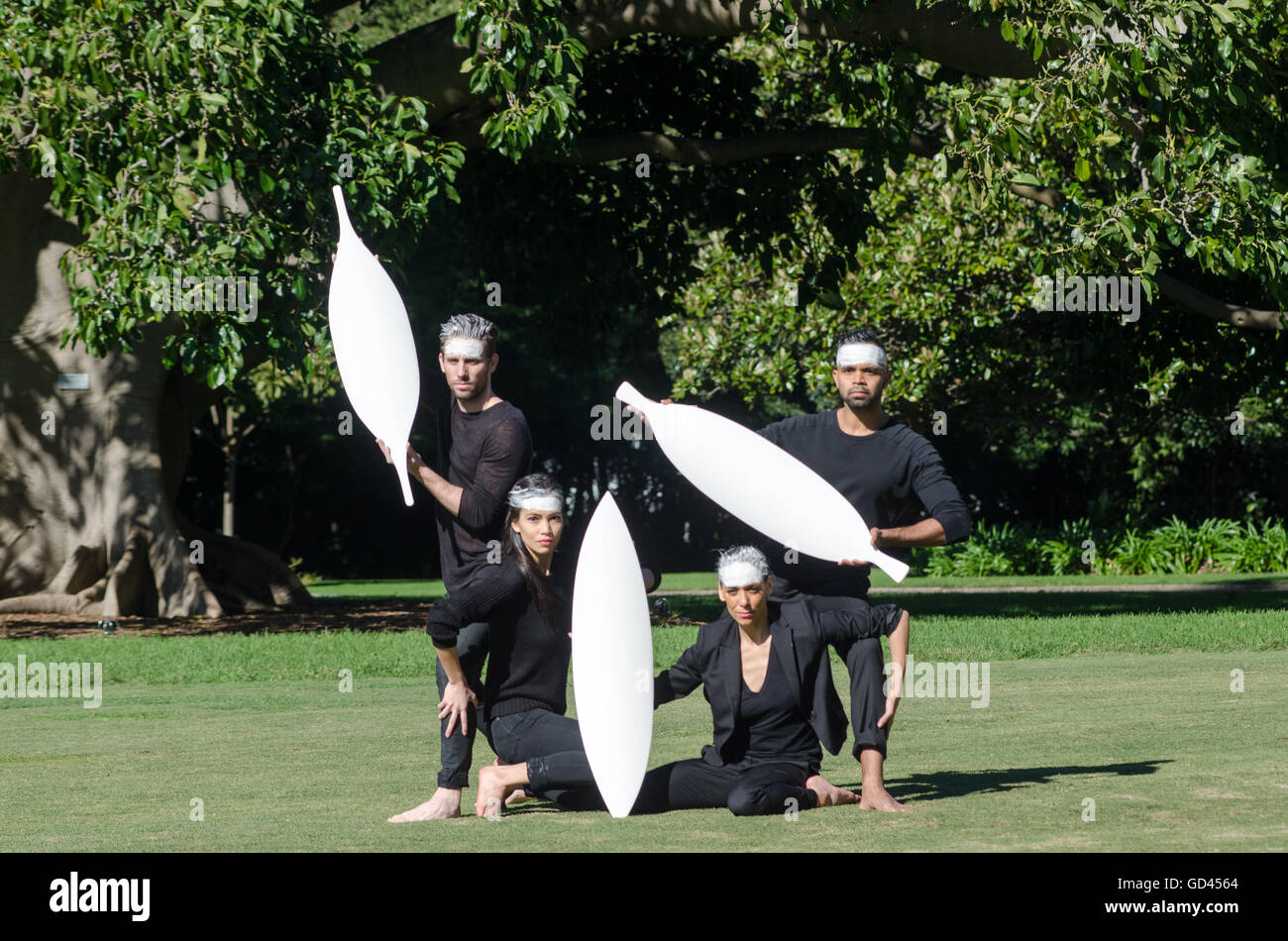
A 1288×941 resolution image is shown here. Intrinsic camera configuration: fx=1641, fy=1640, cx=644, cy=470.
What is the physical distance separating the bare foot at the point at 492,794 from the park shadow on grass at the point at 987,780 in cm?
168

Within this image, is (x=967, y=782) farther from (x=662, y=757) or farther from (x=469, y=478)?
(x=469, y=478)

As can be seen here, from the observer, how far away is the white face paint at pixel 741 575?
6.87 metres

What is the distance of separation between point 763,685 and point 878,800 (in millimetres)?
679

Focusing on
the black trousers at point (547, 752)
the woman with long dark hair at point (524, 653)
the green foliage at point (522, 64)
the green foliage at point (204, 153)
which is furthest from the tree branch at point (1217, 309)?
the black trousers at point (547, 752)

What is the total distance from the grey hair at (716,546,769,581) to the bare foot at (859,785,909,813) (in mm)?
979

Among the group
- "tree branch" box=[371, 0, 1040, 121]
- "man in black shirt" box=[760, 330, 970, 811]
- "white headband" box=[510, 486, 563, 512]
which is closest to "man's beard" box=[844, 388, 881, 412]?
"man in black shirt" box=[760, 330, 970, 811]

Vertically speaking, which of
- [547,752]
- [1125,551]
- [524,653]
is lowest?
[1125,551]

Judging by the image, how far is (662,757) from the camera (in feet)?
28.2

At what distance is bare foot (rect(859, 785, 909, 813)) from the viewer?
21.9 feet

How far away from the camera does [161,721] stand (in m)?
11.0

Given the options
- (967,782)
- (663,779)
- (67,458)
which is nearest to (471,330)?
(663,779)

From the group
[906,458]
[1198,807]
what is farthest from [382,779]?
→ [1198,807]

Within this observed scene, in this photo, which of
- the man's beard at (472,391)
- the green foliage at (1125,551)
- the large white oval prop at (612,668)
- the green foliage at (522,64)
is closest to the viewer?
the large white oval prop at (612,668)

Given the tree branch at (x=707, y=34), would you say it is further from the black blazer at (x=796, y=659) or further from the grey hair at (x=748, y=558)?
the black blazer at (x=796, y=659)
